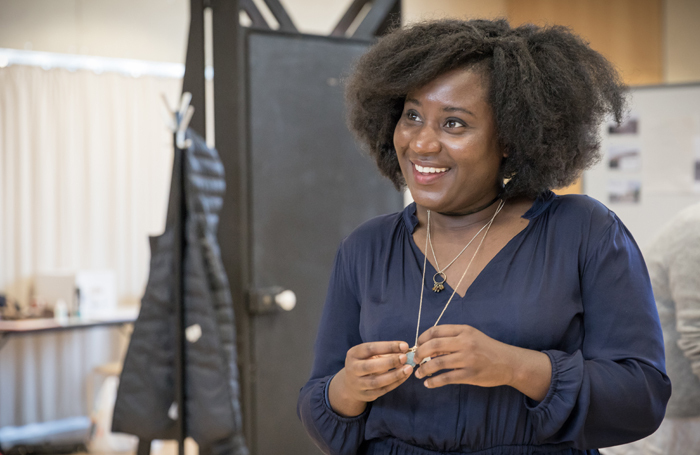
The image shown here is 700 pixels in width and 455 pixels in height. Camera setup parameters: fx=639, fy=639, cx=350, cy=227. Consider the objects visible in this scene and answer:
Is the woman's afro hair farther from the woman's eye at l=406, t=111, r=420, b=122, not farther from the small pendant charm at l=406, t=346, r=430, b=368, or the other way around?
the small pendant charm at l=406, t=346, r=430, b=368

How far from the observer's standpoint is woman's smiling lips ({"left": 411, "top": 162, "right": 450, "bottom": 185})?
3.66ft

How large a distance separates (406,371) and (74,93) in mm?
4907

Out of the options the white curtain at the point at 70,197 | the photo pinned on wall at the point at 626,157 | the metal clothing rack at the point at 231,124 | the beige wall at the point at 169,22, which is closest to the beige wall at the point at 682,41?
the beige wall at the point at 169,22

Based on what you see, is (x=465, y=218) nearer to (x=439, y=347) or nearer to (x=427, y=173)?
(x=427, y=173)

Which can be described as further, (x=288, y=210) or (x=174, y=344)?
(x=288, y=210)

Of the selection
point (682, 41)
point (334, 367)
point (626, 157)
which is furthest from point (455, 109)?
point (682, 41)

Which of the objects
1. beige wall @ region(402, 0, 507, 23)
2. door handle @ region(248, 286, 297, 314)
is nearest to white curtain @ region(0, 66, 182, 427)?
beige wall @ region(402, 0, 507, 23)

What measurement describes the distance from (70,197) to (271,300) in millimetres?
3217

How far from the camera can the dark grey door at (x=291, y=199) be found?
101 inches

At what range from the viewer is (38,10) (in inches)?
188

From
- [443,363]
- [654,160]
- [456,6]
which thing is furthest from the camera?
[456,6]

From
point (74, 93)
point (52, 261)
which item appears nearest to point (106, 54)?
point (74, 93)

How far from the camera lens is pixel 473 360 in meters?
0.93

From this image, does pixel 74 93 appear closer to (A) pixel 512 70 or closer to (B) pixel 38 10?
(B) pixel 38 10
